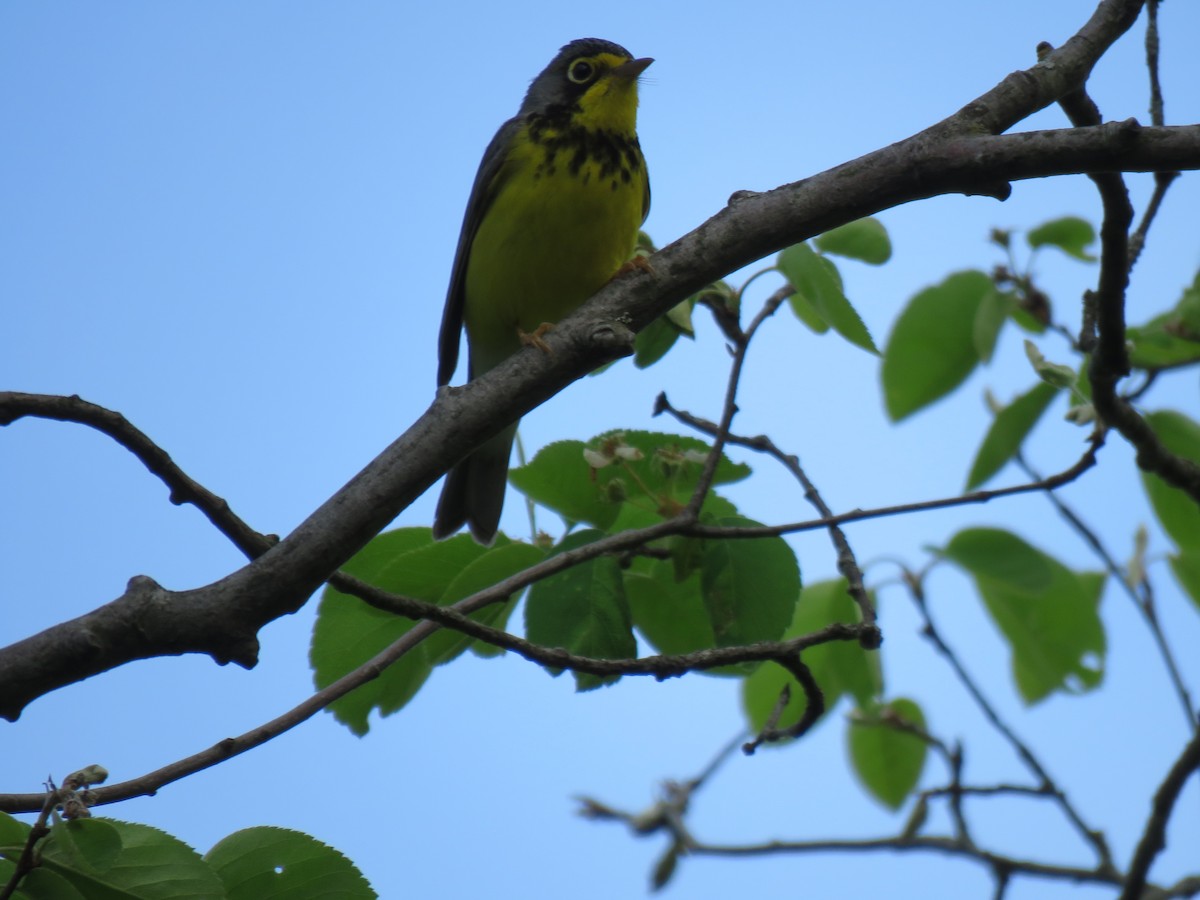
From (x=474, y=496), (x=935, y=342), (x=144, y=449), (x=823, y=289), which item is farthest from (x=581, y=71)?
(x=144, y=449)

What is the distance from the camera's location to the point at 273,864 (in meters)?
2.53

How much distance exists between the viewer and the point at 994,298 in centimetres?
471

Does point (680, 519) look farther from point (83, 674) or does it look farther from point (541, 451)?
point (83, 674)

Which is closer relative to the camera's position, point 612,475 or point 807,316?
point 612,475

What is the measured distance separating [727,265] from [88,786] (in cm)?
176

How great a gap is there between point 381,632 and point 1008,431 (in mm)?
2426

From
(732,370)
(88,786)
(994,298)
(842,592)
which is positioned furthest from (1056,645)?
(88,786)

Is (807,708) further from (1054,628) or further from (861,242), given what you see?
(1054,628)

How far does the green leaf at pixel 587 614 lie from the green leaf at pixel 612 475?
0.76ft

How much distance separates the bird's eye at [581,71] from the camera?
594 cm

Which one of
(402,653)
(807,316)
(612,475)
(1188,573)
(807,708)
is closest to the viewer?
(402,653)

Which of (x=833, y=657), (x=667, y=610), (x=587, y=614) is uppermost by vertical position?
(x=833, y=657)

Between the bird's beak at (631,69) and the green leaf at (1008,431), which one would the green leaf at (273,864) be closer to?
the green leaf at (1008,431)

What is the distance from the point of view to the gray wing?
5.69 m
